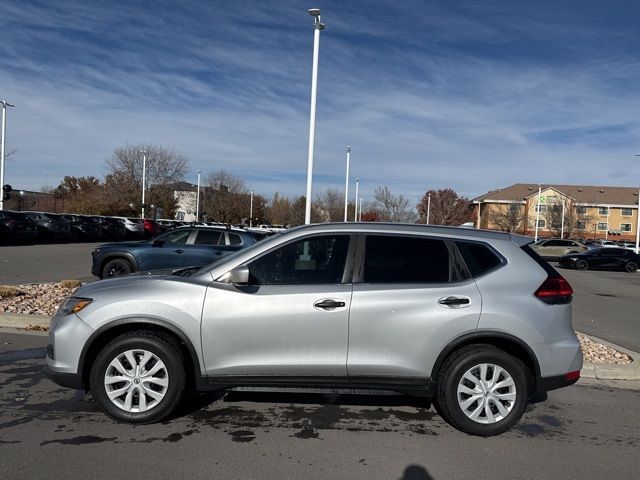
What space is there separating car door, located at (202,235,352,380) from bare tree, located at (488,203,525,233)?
73156mm

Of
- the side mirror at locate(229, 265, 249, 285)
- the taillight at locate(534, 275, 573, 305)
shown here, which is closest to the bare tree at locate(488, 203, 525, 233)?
the taillight at locate(534, 275, 573, 305)

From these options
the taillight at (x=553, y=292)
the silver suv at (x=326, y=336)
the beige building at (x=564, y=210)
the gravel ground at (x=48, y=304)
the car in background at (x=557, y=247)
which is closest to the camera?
the silver suv at (x=326, y=336)

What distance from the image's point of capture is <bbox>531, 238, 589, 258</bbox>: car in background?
34031mm

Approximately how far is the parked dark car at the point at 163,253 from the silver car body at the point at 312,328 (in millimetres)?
7437

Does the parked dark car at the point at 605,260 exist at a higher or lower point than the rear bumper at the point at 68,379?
higher

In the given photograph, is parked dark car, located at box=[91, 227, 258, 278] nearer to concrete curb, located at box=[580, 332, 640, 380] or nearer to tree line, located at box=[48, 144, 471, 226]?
concrete curb, located at box=[580, 332, 640, 380]

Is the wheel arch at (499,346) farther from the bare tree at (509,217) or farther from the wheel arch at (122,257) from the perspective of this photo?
the bare tree at (509,217)

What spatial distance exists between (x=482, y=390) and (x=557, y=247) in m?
33.1

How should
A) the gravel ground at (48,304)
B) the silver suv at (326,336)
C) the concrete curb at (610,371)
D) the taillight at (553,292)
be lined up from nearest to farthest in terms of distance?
the silver suv at (326,336), the taillight at (553,292), the concrete curb at (610,371), the gravel ground at (48,304)

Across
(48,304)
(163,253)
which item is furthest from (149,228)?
(48,304)

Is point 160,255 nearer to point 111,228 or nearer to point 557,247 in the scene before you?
point 111,228

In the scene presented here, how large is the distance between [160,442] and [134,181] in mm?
63361

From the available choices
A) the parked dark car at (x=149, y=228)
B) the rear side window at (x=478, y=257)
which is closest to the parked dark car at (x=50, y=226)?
the parked dark car at (x=149, y=228)

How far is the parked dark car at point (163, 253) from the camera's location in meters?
12.0
